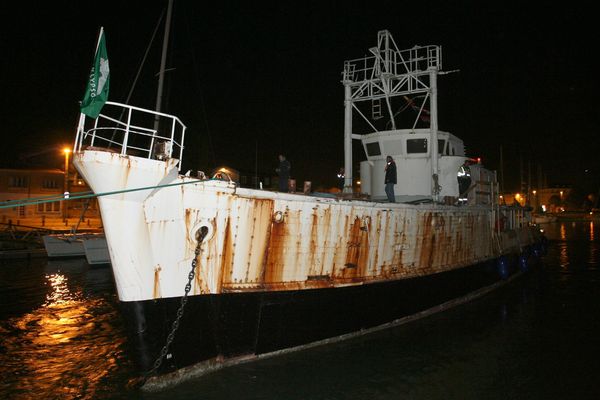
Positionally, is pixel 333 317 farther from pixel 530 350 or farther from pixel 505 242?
A: pixel 505 242

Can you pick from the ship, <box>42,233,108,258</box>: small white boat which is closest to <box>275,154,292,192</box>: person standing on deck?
the ship

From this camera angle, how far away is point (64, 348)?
863cm

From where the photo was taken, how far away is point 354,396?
20.7 feet

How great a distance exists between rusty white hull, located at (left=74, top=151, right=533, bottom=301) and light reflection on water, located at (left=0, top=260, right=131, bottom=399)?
7.15ft

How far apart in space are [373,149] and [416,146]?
1.43 meters

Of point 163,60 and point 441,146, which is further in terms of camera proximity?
point 441,146

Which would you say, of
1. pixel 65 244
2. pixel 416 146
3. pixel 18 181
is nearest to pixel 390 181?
pixel 416 146

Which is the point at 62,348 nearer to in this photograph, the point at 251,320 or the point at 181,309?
the point at 181,309

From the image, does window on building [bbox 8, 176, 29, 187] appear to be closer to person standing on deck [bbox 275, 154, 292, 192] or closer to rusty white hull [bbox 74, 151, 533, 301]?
person standing on deck [bbox 275, 154, 292, 192]

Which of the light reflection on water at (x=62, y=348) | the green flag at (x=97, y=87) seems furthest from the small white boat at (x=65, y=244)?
the green flag at (x=97, y=87)

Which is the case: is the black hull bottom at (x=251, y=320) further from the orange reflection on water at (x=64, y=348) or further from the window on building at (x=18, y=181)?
the window on building at (x=18, y=181)

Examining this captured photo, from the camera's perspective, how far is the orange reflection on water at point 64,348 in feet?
22.2

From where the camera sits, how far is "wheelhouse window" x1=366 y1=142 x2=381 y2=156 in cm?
1368

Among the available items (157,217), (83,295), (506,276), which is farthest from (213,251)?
(506,276)
